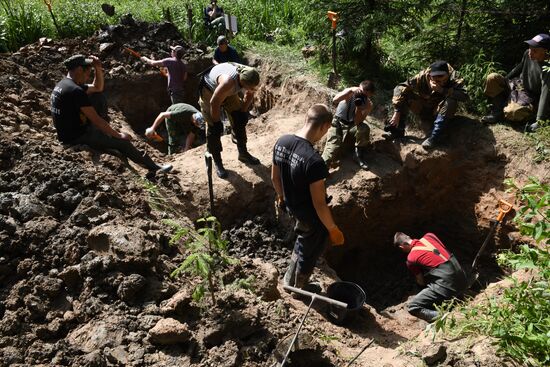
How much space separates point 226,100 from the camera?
19.4 ft

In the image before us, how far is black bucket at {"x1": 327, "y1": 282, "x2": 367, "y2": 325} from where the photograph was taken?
188 inches

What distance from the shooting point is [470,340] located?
11.0 feet

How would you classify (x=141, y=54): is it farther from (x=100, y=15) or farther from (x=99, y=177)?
(x=99, y=177)

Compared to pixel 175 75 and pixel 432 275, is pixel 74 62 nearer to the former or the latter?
pixel 175 75

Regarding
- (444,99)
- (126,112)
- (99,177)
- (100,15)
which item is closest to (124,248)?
(99,177)

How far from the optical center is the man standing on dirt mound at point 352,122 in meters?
6.10

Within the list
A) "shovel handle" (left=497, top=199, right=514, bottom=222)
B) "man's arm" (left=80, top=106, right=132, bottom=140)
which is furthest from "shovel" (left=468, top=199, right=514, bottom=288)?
"man's arm" (left=80, top=106, right=132, bottom=140)

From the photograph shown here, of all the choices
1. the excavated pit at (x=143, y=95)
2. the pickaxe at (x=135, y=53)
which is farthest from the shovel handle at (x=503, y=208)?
the pickaxe at (x=135, y=53)

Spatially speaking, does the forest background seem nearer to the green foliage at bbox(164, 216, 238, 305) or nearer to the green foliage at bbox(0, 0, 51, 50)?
the green foliage at bbox(0, 0, 51, 50)

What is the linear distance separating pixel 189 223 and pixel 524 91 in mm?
4857

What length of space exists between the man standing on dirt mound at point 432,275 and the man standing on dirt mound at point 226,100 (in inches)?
98.3

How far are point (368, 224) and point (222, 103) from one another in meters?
2.75

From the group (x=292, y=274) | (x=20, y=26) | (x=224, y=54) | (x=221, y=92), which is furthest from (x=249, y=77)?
(x=20, y=26)

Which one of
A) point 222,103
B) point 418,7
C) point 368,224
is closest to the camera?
point 222,103
